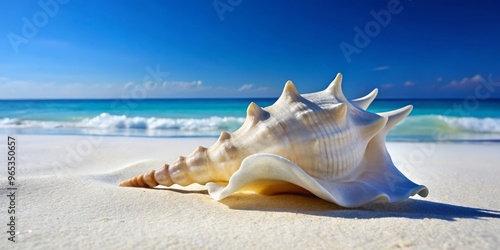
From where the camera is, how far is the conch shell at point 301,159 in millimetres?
2309

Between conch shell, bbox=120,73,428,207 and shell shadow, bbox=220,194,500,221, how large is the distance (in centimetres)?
7

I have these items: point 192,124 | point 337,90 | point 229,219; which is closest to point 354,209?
point 229,219

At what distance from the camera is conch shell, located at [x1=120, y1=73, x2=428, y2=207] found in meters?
2.31

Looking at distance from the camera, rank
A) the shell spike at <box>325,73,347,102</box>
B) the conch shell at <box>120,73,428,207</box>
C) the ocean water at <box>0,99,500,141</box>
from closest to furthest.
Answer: the conch shell at <box>120,73,428,207</box> → the shell spike at <box>325,73,347,102</box> → the ocean water at <box>0,99,500,141</box>

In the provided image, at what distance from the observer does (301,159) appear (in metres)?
2.36

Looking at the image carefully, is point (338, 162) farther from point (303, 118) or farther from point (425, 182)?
point (425, 182)

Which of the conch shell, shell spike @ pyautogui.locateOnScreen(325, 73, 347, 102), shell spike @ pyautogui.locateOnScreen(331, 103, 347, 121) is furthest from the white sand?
shell spike @ pyautogui.locateOnScreen(325, 73, 347, 102)

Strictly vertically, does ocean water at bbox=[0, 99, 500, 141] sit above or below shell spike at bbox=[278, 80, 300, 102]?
above

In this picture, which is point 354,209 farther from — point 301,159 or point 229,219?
point 229,219

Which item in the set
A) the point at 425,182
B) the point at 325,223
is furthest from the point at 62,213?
the point at 425,182

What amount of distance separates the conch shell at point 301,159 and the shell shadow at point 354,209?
7cm

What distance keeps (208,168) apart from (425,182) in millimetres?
2235

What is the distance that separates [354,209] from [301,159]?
43 cm

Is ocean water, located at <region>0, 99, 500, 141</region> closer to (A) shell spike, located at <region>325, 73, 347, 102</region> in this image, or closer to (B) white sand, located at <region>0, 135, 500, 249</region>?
(A) shell spike, located at <region>325, 73, 347, 102</region>
